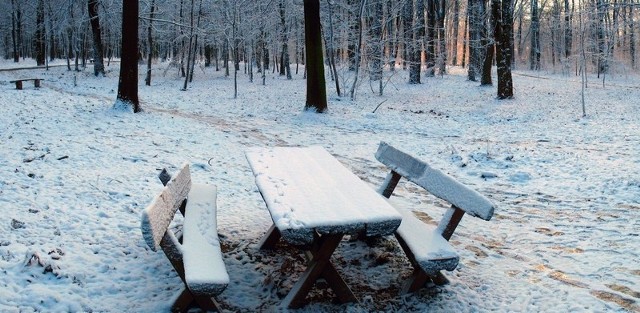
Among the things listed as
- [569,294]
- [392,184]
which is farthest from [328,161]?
[569,294]

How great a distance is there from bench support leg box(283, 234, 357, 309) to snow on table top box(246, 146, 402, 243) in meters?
0.28

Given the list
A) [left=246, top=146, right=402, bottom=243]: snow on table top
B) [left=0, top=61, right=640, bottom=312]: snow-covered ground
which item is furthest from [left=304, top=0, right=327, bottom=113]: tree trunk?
[left=246, top=146, right=402, bottom=243]: snow on table top

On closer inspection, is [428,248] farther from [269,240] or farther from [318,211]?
[269,240]

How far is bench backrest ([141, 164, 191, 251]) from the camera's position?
2.93 metres

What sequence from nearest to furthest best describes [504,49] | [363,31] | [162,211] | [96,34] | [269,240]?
1. [162,211]
2. [269,240]
3. [504,49]
4. [363,31]
5. [96,34]

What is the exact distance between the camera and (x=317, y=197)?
12.1 ft

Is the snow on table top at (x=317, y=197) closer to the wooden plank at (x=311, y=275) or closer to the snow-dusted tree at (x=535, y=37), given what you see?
the wooden plank at (x=311, y=275)

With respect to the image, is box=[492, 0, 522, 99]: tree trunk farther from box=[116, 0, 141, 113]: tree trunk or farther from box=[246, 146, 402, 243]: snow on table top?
→ box=[246, 146, 402, 243]: snow on table top

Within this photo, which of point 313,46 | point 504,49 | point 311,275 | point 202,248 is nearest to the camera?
point 202,248

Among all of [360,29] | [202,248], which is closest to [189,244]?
[202,248]

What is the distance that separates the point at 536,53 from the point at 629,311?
40.4m

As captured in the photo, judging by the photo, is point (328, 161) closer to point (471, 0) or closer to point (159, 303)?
point (159, 303)

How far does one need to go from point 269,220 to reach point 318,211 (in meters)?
2.49

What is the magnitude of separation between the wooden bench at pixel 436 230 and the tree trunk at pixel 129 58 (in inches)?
370
